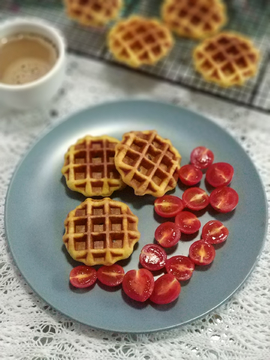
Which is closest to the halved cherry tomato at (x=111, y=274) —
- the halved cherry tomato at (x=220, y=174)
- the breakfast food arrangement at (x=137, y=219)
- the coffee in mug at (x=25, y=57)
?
the breakfast food arrangement at (x=137, y=219)

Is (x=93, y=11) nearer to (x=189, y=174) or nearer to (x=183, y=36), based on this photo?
(x=183, y=36)

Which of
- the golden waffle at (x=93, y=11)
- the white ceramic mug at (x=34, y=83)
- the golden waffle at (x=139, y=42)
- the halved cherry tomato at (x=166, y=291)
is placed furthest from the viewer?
the golden waffle at (x=93, y=11)

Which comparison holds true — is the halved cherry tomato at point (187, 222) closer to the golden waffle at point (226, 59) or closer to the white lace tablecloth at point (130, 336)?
the white lace tablecloth at point (130, 336)

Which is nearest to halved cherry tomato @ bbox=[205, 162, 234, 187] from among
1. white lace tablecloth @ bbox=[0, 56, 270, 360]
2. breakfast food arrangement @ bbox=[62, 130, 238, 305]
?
breakfast food arrangement @ bbox=[62, 130, 238, 305]

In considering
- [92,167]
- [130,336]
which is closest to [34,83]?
[92,167]

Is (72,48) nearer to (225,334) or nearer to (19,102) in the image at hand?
(19,102)

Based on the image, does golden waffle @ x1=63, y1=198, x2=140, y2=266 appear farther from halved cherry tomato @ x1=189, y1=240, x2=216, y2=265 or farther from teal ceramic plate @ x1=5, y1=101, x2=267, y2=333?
halved cherry tomato @ x1=189, y1=240, x2=216, y2=265

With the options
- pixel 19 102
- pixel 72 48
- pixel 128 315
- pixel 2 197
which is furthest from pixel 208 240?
pixel 72 48
